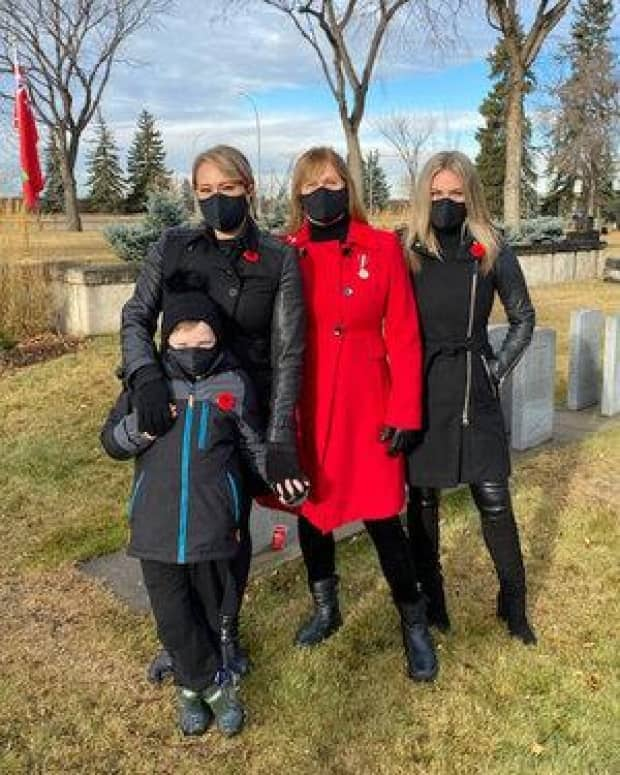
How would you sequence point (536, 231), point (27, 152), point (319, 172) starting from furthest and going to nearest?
point (536, 231)
point (27, 152)
point (319, 172)

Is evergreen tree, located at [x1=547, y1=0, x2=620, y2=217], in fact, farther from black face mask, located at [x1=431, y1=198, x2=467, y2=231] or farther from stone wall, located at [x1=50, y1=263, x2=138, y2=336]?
black face mask, located at [x1=431, y1=198, x2=467, y2=231]

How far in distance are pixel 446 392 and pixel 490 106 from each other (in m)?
60.8

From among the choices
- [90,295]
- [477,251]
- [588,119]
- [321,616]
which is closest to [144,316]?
[477,251]

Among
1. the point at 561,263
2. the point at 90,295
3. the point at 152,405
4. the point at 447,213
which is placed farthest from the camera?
the point at 561,263

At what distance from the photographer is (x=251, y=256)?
2822 millimetres

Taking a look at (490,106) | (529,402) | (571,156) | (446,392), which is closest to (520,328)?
(446,392)

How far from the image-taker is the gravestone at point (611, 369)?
6.93 meters

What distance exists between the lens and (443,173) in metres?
3.11

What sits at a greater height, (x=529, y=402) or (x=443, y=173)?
(x=443, y=173)

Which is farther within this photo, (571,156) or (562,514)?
(571,156)

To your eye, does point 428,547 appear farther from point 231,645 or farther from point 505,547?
point 231,645

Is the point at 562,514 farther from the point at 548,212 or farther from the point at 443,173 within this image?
the point at 548,212

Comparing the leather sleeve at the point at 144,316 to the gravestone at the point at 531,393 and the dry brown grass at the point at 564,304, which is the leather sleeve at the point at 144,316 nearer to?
the gravestone at the point at 531,393

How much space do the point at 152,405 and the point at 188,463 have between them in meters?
0.22
